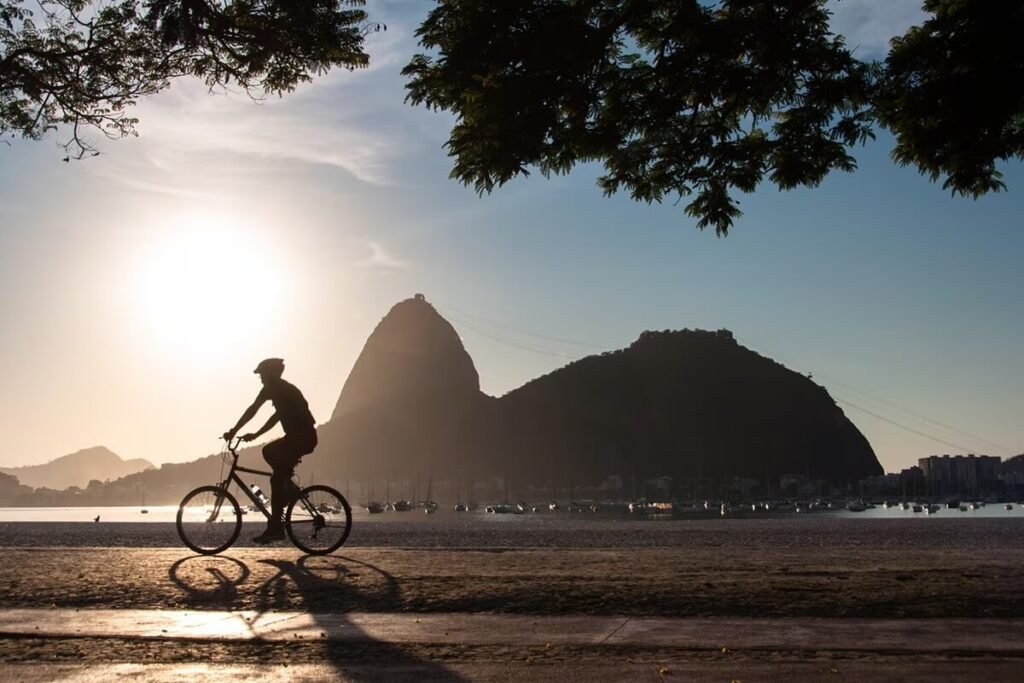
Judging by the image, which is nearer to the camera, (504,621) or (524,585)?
(504,621)

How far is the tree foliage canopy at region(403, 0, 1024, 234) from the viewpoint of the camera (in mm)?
7355

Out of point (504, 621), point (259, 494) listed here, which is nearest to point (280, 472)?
point (259, 494)

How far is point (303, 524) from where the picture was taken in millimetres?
11008

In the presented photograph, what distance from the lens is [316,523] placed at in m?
11.1

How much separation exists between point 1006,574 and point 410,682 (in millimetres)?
6984

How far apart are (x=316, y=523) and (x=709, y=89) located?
663 cm

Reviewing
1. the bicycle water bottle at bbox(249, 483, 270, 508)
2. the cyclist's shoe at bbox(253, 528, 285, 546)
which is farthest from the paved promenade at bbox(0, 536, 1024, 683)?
the bicycle water bottle at bbox(249, 483, 270, 508)

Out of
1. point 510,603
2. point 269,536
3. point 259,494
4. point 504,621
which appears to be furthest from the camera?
point 259,494

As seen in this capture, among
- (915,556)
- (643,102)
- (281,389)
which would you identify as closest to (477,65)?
(643,102)

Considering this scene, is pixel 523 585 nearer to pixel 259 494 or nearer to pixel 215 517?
pixel 259 494

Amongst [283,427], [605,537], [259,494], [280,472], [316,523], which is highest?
[283,427]

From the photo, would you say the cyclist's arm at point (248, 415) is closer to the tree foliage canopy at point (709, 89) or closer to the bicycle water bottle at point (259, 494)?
the bicycle water bottle at point (259, 494)

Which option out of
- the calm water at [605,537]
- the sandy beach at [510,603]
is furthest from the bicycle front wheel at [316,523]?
the calm water at [605,537]

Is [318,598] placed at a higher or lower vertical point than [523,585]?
lower
